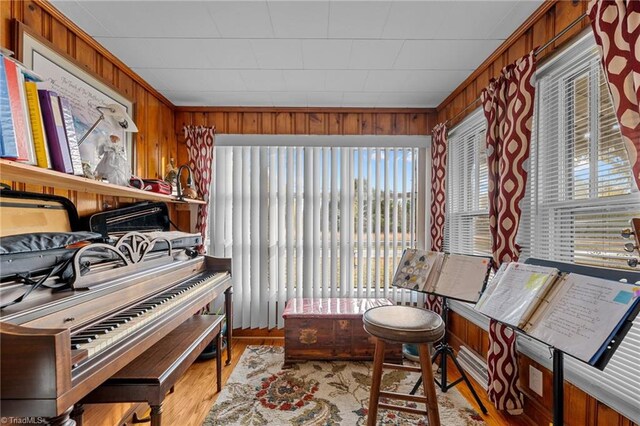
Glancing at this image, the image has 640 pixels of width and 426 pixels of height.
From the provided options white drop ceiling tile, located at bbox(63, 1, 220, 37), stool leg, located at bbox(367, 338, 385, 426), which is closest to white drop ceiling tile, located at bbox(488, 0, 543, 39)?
white drop ceiling tile, located at bbox(63, 1, 220, 37)

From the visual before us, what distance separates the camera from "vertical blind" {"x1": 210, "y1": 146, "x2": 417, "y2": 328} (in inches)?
122

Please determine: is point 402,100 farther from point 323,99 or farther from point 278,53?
point 278,53

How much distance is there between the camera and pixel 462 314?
99.7 inches

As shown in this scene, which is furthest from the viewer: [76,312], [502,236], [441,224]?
[441,224]

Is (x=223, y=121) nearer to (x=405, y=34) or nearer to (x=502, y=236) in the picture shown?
(x=405, y=34)

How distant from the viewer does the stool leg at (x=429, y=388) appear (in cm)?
146

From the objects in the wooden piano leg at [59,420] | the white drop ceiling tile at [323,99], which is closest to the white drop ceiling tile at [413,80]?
the white drop ceiling tile at [323,99]

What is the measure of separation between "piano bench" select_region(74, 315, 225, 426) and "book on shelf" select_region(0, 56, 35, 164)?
3.23ft

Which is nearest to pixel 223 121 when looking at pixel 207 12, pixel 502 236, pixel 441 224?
pixel 207 12

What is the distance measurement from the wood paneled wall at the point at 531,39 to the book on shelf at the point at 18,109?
2.47 meters

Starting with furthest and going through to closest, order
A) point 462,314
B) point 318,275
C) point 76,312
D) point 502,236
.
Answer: point 318,275, point 462,314, point 502,236, point 76,312

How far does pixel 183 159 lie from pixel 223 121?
60cm

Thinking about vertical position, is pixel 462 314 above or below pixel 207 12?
below

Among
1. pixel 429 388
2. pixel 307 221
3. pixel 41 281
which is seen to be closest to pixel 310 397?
pixel 429 388
